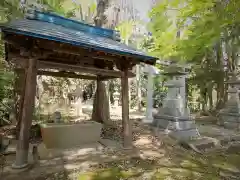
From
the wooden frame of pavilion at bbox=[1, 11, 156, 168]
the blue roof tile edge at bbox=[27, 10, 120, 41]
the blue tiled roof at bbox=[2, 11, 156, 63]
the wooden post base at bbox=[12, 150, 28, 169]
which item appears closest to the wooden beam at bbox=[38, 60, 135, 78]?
the wooden frame of pavilion at bbox=[1, 11, 156, 168]

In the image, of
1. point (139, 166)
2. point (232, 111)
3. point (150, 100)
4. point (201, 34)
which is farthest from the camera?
point (150, 100)

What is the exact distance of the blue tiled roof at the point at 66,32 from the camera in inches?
142

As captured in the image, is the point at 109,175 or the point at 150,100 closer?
the point at 109,175

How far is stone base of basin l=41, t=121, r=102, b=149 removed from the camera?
4891 mm

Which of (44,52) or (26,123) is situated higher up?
(44,52)

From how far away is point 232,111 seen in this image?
32.7ft

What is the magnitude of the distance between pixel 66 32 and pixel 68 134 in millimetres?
2886

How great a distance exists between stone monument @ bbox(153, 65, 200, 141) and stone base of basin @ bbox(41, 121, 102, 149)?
3.25 m

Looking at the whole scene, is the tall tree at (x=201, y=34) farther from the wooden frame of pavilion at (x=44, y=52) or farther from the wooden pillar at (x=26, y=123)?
the wooden pillar at (x=26, y=123)

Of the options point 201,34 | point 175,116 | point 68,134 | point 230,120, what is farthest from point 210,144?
point 68,134

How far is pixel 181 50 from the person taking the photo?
776cm

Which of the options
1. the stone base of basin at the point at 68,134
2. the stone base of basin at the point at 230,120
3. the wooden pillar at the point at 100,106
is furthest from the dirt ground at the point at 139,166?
the stone base of basin at the point at 230,120

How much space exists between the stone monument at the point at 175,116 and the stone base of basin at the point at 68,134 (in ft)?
10.7

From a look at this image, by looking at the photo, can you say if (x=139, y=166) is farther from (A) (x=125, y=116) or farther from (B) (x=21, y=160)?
(B) (x=21, y=160)
